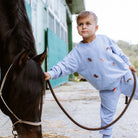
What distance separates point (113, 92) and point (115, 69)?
207 millimetres

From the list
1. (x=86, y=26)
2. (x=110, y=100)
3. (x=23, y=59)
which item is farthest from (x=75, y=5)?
(x=23, y=59)

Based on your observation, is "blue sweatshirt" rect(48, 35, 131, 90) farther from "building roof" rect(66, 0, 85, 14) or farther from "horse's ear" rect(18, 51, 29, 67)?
"building roof" rect(66, 0, 85, 14)

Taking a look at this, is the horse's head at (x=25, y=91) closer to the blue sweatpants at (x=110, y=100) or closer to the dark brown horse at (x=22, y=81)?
the dark brown horse at (x=22, y=81)

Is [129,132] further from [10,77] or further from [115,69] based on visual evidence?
[10,77]

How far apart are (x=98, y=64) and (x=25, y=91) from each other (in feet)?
2.51

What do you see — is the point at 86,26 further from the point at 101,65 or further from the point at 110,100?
the point at 110,100

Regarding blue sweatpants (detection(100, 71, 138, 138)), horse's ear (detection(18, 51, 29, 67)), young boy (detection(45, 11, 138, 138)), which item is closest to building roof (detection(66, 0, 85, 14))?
young boy (detection(45, 11, 138, 138))

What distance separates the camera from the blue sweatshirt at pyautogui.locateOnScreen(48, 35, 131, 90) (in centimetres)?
176

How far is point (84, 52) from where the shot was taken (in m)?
1.78

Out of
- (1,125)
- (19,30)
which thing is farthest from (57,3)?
(19,30)

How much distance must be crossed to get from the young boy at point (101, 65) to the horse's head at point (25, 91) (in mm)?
450

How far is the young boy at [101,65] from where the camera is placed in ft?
5.74

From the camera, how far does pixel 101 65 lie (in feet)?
5.77

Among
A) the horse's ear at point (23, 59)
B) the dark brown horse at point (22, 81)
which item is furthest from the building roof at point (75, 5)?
the horse's ear at point (23, 59)
